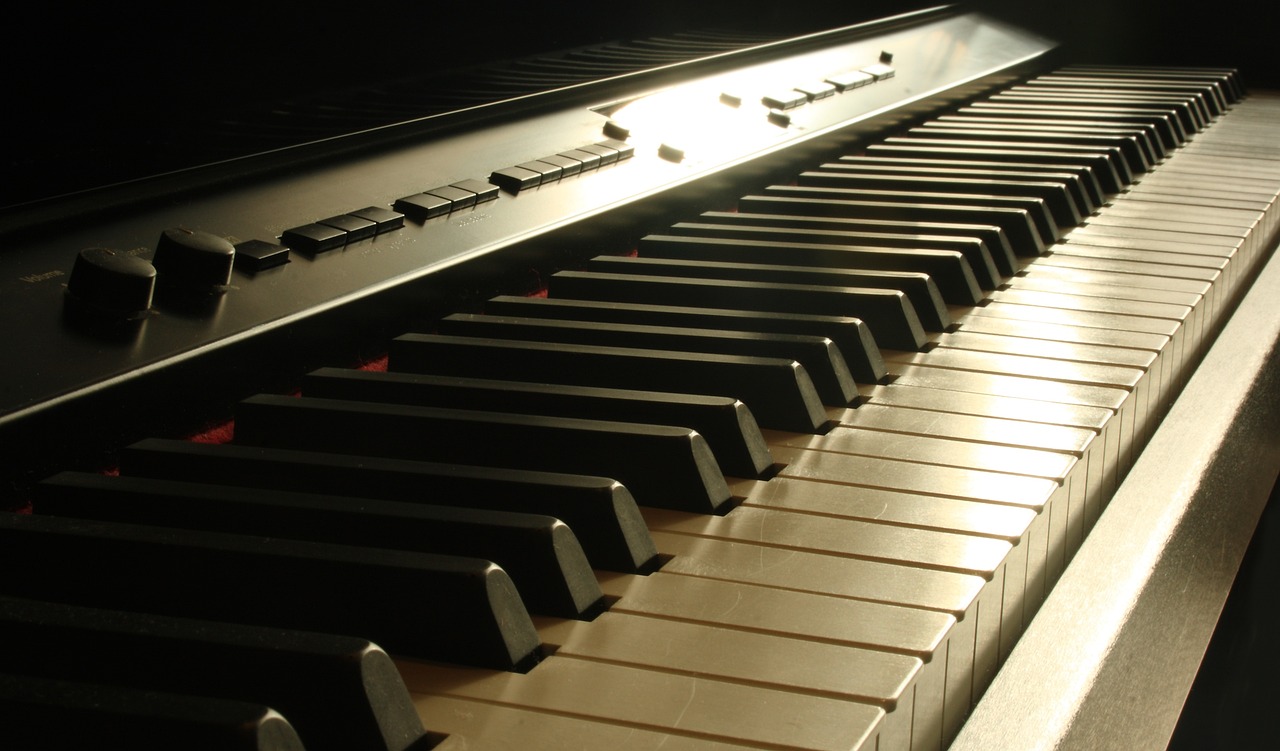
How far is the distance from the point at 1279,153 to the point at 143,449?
2752 mm

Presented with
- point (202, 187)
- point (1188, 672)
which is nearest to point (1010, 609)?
point (1188, 672)

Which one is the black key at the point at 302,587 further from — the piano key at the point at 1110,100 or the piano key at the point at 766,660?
the piano key at the point at 1110,100

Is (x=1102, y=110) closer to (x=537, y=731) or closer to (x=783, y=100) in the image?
(x=783, y=100)

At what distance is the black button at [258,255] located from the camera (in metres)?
1.27

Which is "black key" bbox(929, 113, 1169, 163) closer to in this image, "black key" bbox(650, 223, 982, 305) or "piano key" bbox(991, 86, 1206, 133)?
"piano key" bbox(991, 86, 1206, 133)

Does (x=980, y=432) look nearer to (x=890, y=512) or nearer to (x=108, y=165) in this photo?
(x=890, y=512)

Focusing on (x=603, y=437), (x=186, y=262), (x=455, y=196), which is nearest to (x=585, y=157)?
(x=455, y=196)

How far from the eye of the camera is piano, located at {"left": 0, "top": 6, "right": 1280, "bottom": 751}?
74 cm

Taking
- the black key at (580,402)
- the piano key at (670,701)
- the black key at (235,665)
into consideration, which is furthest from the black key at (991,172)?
the black key at (235,665)

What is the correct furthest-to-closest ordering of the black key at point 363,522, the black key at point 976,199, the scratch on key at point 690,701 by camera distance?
the black key at point 976,199
the black key at point 363,522
the scratch on key at point 690,701

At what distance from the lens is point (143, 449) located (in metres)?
1.02

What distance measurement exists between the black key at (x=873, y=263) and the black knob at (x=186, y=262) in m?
0.65

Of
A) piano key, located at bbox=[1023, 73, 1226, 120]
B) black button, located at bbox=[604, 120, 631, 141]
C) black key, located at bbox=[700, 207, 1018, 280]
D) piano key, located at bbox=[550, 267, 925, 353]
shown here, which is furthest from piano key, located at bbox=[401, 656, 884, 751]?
piano key, located at bbox=[1023, 73, 1226, 120]

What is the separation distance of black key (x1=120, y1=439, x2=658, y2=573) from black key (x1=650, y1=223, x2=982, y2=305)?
2.47ft
